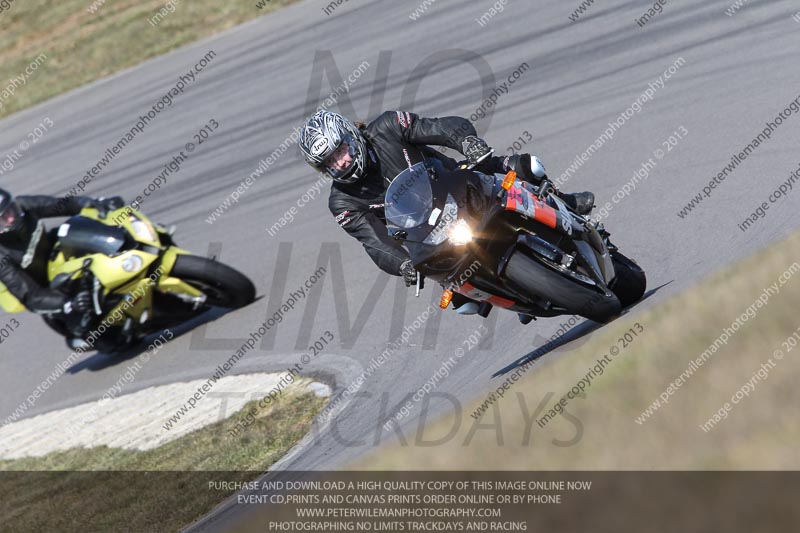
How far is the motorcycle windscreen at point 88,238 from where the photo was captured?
10484mm

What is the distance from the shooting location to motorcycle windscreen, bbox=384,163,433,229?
21.2ft

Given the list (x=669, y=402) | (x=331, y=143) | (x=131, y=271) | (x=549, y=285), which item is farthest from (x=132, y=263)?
(x=669, y=402)

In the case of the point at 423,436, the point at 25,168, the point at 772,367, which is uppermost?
the point at 772,367

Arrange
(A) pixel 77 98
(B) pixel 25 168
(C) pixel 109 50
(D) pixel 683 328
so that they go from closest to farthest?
(D) pixel 683 328 < (B) pixel 25 168 < (A) pixel 77 98 < (C) pixel 109 50

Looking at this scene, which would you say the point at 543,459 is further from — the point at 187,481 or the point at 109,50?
the point at 109,50

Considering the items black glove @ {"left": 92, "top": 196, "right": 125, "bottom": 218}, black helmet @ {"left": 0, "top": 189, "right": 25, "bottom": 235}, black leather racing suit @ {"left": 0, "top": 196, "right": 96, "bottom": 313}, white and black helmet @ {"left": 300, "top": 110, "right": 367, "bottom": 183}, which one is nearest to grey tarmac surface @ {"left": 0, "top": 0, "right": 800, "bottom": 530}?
black leather racing suit @ {"left": 0, "top": 196, "right": 96, "bottom": 313}

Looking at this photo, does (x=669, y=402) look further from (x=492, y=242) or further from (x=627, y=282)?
(x=627, y=282)

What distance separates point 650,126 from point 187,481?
601 cm

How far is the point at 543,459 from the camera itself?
472 centimetres

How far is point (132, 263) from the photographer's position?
34.1 feet

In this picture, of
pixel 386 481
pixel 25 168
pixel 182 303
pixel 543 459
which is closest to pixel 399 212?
pixel 386 481

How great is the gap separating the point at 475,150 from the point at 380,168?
1.06 metres

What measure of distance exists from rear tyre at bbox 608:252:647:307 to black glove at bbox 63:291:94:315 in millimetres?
5449

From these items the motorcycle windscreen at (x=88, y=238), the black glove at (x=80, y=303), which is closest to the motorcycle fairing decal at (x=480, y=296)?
the motorcycle windscreen at (x=88, y=238)
